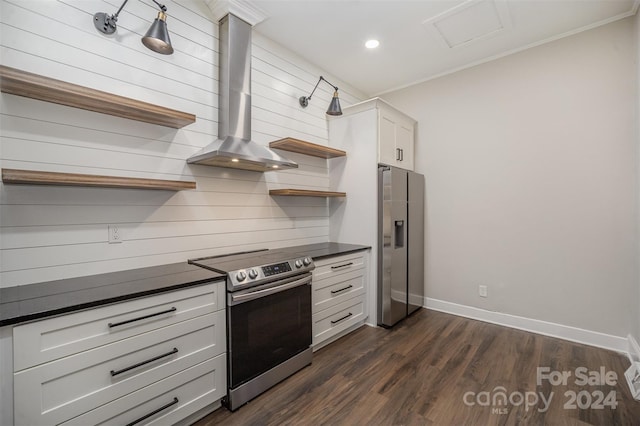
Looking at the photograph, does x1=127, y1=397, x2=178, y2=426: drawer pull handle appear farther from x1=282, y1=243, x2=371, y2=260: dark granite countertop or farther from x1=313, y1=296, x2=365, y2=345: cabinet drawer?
x1=282, y1=243, x2=371, y2=260: dark granite countertop

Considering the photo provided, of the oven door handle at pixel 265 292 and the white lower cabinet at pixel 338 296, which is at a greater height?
the oven door handle at pixel 265 292

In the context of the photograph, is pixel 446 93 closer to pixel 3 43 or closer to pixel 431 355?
pixel 431 355

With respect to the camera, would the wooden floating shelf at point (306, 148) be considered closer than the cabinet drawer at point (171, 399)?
No

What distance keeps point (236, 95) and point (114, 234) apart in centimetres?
143

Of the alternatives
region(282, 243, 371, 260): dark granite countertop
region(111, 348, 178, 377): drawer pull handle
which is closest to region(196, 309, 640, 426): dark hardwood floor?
region(111, 348, 178, 377): drawer pull handle

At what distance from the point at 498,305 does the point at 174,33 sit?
4.10 metres

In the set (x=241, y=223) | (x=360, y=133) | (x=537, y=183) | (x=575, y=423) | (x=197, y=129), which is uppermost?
(x=360, y=133)

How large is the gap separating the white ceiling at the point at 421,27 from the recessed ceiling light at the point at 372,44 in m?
0.05

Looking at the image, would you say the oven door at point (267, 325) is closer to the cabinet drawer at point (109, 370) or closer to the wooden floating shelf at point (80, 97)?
the cabinet drawer at point (109, 370)

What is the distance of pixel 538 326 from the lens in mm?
3018

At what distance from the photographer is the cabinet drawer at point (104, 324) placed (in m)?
1.21

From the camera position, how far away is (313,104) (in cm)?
346

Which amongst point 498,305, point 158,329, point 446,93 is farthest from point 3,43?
point 498,305

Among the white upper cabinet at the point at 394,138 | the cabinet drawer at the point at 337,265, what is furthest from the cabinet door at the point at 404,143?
the cabinet drawer at the point at 337,265
